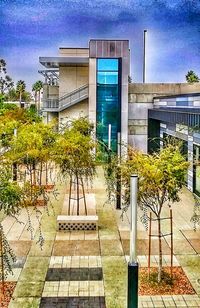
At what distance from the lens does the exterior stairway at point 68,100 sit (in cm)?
3525

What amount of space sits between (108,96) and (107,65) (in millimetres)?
2270

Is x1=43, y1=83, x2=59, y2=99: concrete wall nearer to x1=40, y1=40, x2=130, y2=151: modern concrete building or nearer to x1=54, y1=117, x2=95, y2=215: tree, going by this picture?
x1=40, y1=40, x2=130, y2=151: modern concrete building

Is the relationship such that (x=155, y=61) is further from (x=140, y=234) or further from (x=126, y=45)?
(x=140, y=234)

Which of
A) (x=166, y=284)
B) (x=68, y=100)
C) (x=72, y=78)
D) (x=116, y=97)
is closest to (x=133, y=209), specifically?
(x=166, y=284)

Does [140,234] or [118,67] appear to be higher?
[118,67]

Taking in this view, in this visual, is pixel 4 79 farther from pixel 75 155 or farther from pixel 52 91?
pixel 75 155

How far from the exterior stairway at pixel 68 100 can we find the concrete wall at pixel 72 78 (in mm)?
662

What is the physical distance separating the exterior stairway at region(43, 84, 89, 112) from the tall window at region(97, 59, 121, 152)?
1770 mm

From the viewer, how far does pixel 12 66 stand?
96375mm

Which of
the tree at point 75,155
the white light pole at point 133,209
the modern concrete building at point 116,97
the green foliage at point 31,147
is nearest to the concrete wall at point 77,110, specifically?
the modern concrete building at point 116,97

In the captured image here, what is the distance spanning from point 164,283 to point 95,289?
1.73 meters

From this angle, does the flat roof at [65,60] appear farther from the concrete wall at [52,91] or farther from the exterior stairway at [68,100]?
the concrete wall at [52,91]

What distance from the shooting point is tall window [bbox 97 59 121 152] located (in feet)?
110

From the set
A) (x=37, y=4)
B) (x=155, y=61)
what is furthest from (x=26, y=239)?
(x=37, y=4)
